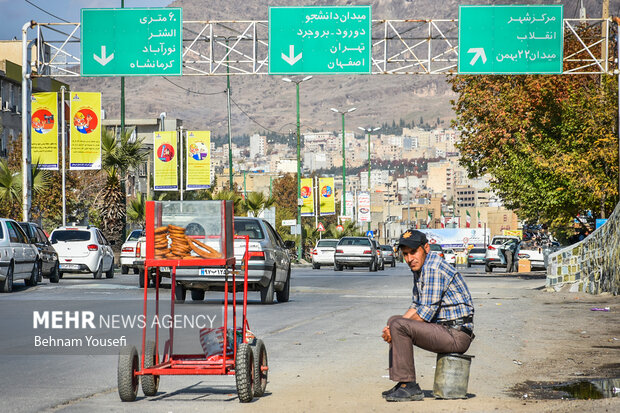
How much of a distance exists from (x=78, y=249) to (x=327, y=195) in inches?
1923

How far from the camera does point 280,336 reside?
15484 millimetres

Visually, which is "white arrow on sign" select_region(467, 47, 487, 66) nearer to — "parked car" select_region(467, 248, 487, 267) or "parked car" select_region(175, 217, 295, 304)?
"parked car" select_region(175, 217, 295, 304)

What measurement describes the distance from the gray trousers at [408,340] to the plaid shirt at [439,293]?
12cm

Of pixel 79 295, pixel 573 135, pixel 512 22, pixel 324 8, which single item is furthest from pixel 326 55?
pixel 79 295

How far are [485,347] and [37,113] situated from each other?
28.1 metres

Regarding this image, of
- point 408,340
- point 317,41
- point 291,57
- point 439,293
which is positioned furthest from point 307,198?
point 408,340

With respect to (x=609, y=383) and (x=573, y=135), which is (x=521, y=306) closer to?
(x=609, y=383)

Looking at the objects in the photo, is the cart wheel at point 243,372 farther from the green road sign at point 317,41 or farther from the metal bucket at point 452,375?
the green road sign at point 317,41

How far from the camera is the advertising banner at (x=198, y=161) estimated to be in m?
54.5

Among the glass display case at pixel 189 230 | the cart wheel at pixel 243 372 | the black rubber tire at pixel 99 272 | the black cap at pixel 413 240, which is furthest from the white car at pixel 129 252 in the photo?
the black cap at pixel 413 240

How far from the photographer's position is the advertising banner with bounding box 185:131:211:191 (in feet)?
179

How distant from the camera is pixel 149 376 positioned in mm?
9430

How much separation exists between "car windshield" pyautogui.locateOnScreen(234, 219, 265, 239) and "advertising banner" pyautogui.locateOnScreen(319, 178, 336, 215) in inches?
2351

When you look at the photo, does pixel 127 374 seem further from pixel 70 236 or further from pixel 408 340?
pixel 70 236
